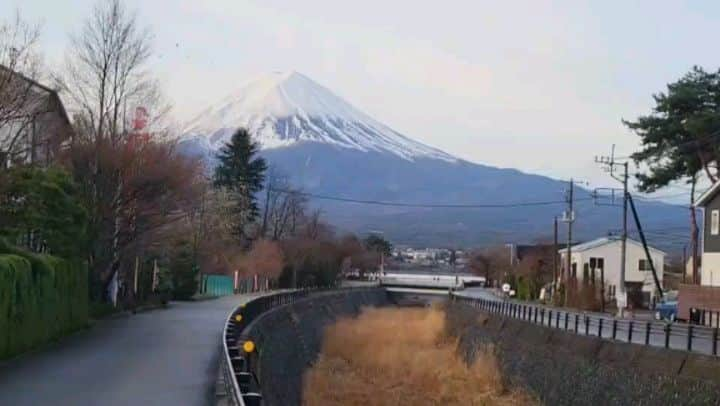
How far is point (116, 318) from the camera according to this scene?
120 feet

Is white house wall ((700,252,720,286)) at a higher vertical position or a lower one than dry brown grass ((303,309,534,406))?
higher

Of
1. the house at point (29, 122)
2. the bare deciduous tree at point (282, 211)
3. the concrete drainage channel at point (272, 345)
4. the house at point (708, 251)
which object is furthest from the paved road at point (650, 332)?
the bare deciduous tree at point (282, 211)

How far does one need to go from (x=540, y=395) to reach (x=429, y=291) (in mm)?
64322

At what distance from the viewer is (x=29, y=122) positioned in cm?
2909

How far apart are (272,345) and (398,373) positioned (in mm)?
9456

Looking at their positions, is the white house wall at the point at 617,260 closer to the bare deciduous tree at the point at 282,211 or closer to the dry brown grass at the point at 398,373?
the bare deciduous tree at the point at 282,211

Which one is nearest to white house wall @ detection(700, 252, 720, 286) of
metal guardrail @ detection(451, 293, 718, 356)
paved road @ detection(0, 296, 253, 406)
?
metal guardrail @ detection(451, 293, 718, 356)

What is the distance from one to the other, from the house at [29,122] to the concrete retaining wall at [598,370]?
1612cm

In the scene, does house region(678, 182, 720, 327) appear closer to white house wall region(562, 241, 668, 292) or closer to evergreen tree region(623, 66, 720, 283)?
evergreen tree region(623, 66, 720, 283)

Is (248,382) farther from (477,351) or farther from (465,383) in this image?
(477,351)

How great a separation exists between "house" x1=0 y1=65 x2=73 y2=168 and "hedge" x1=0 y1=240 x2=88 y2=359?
326 cm

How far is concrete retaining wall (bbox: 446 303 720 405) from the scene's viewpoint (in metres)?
23.8

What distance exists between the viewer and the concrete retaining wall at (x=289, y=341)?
1041 inches

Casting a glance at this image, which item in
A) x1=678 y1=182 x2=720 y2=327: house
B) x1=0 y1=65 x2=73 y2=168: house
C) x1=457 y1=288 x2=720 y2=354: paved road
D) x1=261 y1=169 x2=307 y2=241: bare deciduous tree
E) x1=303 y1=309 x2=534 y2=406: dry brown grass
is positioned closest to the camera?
x1=0 y1=65 x2=73 y2=168: house
